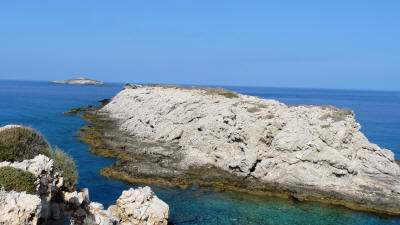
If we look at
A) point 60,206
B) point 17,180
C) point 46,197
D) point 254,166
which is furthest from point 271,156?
point 17,180

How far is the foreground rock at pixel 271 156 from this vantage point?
3166cm

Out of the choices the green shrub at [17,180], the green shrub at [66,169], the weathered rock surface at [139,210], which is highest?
the green shrub at [17,180]

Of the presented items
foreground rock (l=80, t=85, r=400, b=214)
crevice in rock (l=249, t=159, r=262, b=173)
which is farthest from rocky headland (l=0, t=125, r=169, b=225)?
crevice in rock (l=249, t=159, r=262, b=173)

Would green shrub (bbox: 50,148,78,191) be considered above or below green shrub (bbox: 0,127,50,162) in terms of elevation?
below

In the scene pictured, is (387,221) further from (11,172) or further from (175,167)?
(11,172)

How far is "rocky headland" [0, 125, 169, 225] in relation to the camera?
11.4 metres

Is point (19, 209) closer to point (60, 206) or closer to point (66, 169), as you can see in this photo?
point (60, 206)

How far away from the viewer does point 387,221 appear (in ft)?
87.1

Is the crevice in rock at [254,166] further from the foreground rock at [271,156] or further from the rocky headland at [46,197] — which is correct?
the rocky headland at [46,197]

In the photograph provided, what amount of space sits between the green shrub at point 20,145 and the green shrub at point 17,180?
3.61 metres

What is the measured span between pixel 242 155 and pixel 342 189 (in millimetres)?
10952

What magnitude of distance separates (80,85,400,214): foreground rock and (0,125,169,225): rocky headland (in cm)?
972

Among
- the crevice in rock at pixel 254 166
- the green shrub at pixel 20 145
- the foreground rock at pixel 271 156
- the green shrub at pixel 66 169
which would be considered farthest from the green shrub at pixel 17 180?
the crevice in rock at pixel 254 166

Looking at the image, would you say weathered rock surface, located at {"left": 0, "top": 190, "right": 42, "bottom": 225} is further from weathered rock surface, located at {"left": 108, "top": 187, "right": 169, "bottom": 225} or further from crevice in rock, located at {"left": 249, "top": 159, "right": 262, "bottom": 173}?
crevice in rock, located at {"left": 249, "top": 159, "right": 262, "bottom": 173}
